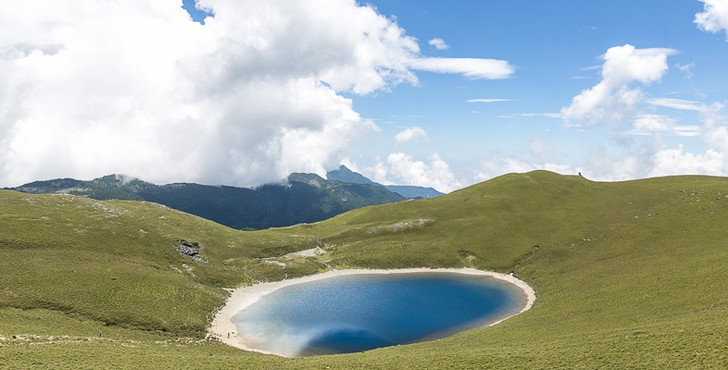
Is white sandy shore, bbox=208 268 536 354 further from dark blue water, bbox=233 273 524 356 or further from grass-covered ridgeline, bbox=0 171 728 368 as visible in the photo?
grass-covered ridgeline, bbox=0 171 728 368

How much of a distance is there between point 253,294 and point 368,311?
109ft

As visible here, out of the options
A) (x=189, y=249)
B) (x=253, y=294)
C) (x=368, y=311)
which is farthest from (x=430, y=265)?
(x=189, y=249)

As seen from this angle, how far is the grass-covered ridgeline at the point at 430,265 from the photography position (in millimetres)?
39438

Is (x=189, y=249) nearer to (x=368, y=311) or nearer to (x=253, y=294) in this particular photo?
(x=253, y=294)

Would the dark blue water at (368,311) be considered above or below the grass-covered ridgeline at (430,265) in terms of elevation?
below

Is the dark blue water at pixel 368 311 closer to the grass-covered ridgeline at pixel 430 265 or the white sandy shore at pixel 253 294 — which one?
the white sandy shore at pixel 253 294

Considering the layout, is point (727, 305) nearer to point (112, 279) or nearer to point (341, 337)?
point (341, 337)

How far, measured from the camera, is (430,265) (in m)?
117

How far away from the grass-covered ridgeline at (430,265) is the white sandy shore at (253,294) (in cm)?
267

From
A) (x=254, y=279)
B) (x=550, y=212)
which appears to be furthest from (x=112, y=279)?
(x=550, y=212)

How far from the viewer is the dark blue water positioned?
6397 centimetres

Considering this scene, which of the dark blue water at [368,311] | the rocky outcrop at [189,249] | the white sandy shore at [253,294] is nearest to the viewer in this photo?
the dark blue water at [368,311]

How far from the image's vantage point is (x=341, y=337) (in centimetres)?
6538

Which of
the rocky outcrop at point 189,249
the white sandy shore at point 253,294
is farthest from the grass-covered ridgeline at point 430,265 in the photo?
the white sandy shore at point 253,294
